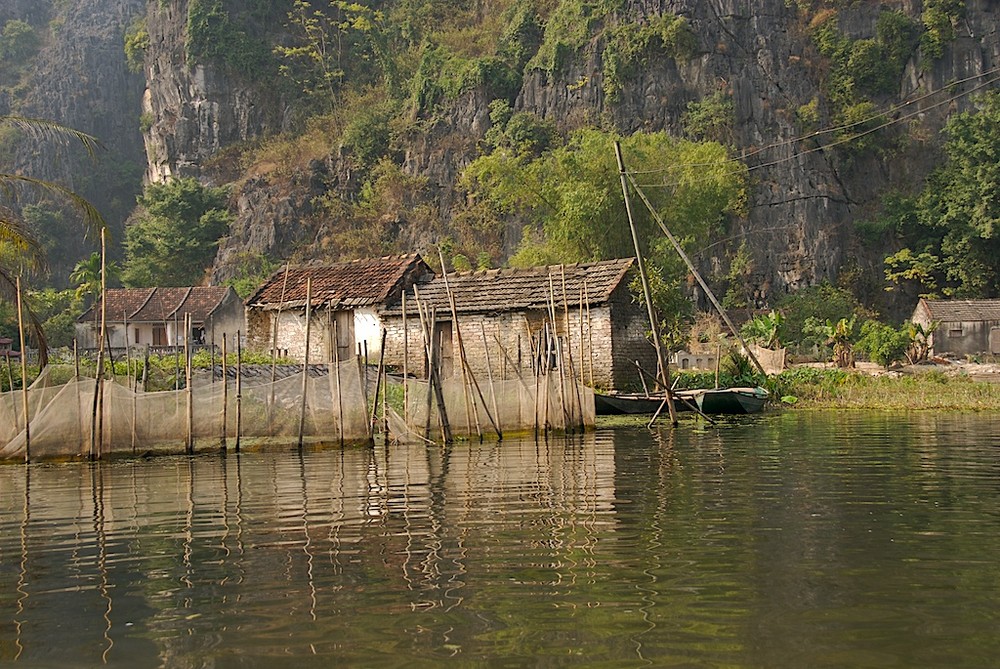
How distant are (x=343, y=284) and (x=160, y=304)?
1933cm

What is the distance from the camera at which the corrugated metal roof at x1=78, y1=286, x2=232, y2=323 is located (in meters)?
46.5

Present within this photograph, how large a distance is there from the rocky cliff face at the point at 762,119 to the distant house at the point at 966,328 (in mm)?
6503

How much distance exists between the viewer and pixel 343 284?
102ft

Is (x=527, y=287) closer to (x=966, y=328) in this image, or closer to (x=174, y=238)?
(x=966, y=328)

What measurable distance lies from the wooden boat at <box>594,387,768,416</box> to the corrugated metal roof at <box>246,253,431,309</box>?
7863 mm

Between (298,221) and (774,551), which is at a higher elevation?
(298,221)

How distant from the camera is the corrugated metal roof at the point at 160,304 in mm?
46469

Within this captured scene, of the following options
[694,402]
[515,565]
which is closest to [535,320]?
[694,402]

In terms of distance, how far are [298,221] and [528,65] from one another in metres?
13.6

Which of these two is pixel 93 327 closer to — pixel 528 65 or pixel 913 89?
pixel 528 65

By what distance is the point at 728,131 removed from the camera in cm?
4891

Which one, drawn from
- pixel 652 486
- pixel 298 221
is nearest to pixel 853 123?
pixel 298 221

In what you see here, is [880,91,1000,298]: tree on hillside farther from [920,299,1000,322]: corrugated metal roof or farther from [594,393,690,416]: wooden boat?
[594,393,690,416]: wooden boat

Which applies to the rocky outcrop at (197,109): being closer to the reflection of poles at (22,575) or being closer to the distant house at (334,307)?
the distant house at (334,307)
